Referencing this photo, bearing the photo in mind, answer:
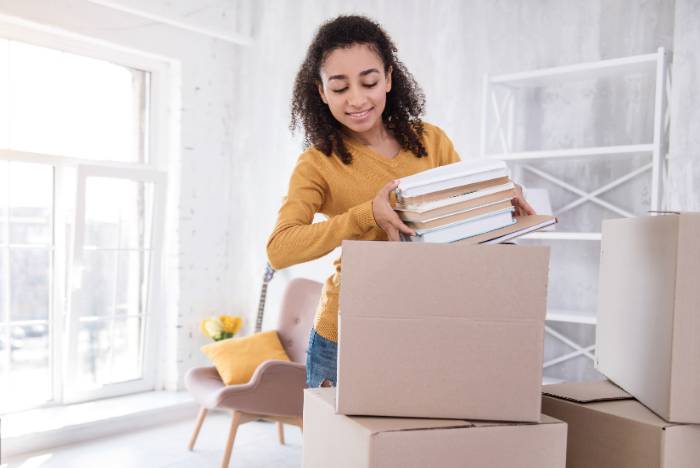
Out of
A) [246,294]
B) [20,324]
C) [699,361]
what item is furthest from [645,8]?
[20,324]

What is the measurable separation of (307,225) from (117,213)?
3.00m

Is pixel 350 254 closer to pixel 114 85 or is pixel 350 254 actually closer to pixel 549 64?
pixel 549 64

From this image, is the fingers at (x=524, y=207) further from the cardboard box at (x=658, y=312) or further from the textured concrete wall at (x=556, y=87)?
the textured concrete wall at (x=556, y=87)

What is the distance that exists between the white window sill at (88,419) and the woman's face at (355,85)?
2659 mm

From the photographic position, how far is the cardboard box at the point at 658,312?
967 millimetres

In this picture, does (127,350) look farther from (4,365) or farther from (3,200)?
(3,200)

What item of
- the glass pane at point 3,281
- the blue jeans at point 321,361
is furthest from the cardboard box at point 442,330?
the glass pane at point 3,281

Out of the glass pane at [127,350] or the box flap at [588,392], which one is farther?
the glass pane at [127,350]

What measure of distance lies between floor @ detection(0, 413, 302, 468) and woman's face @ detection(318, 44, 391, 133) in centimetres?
225

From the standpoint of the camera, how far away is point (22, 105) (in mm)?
3543

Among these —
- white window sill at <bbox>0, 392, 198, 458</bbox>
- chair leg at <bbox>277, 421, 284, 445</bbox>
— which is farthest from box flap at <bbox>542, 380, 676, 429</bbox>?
white window sill at <bbox>0, 392, 198, 458</bbox>

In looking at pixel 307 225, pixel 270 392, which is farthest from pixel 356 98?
pixel 270 392

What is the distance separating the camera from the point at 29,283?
11.8 feet

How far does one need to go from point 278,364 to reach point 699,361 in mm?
2244
